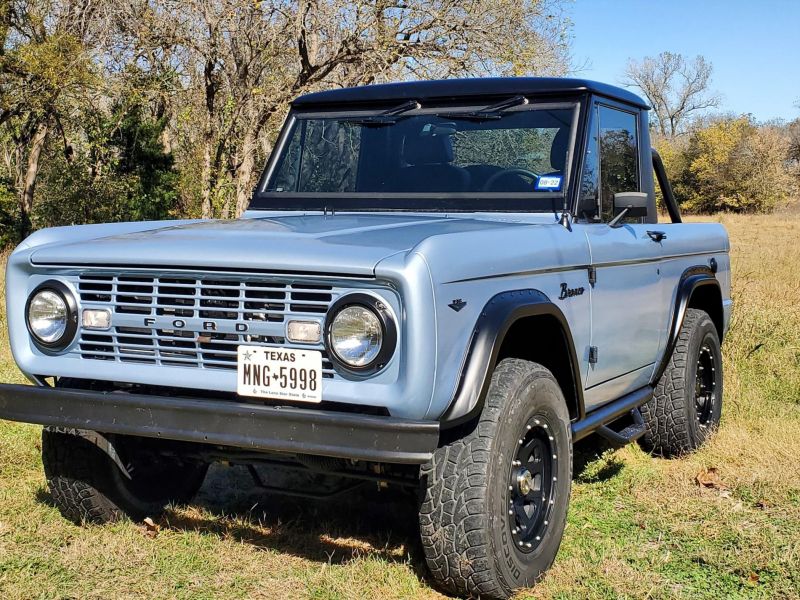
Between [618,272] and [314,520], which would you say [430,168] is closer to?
[618,272]

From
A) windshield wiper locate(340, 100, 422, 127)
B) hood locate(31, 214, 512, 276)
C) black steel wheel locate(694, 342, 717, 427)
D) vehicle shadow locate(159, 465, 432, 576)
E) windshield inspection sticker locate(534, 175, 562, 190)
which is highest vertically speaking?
windshield wiper locate(340, 100, 422, 127)

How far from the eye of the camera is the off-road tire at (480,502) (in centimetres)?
307

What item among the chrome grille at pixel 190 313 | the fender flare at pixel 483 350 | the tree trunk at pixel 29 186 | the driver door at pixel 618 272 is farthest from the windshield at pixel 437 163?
the tree trunk at pixel 29 186

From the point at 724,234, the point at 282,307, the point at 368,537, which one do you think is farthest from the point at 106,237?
the point at 724,234

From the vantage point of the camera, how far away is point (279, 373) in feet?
9.71

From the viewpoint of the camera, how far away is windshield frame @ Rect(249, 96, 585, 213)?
403cm

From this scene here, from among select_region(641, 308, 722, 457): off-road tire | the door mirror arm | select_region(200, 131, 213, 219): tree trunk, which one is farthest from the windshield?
select_region(200, 131, 213, 219): tree trunk

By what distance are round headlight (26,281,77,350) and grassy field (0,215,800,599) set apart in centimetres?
89

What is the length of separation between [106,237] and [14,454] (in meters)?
1.90

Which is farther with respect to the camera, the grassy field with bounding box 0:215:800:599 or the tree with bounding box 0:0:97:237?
the tree with bounding box 0:0:97:237

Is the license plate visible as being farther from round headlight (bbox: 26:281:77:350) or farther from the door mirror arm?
the door mirror arm

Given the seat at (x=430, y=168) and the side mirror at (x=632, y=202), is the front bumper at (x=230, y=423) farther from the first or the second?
the side mirror at (x=632, y=202)

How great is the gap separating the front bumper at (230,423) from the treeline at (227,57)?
11.4 m

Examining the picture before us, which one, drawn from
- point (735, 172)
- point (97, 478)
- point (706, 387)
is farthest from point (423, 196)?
point (735, 172)
